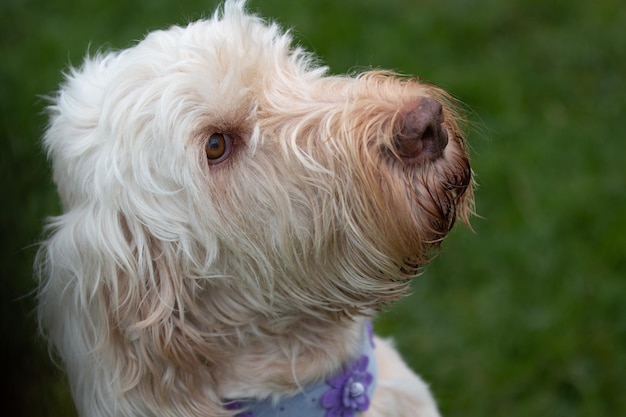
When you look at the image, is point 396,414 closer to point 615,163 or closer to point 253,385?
point 253,385

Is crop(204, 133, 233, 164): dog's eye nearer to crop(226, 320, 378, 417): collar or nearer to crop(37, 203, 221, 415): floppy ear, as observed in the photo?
crop(37, 203, 221, 415): floppy ear

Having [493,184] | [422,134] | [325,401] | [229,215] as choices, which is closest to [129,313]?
[229,215]

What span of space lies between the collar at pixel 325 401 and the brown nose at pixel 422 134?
0.78 m

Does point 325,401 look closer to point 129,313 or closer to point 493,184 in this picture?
point 129,313

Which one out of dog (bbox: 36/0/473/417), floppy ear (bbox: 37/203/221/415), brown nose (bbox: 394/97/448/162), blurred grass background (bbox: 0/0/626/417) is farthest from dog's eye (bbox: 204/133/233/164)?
blurred grass background (bbox: 0/0/626/417)

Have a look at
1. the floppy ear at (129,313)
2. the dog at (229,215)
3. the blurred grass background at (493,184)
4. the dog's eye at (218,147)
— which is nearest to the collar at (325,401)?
the dog at (229,215)

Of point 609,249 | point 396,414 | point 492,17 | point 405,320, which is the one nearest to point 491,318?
point 405,320

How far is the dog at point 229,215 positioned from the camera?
2.37 m

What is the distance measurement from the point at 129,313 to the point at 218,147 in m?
0.57

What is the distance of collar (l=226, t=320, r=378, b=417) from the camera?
8.52 feet

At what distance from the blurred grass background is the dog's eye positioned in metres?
0.63

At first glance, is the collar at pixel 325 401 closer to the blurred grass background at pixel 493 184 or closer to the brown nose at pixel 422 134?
the brown nose at pixel 422 134

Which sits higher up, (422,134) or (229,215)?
(422,134)

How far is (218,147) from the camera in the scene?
2.46m
